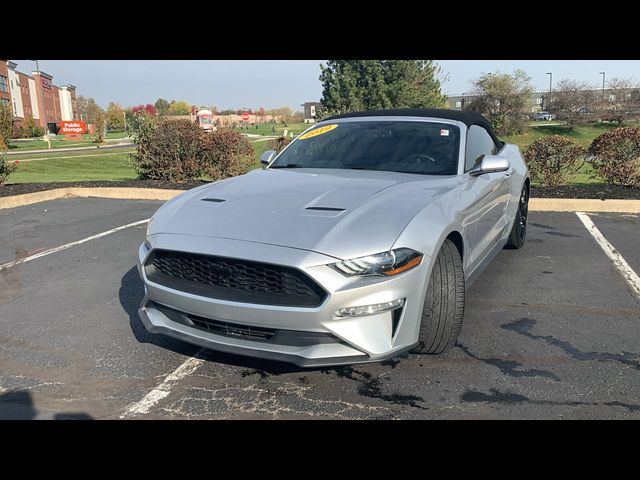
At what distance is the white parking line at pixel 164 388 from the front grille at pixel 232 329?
0.43 meters

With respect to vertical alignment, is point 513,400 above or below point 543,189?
below

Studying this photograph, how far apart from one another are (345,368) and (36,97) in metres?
99.6

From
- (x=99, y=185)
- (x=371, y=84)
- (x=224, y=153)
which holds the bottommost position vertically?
(x=99, y=185)

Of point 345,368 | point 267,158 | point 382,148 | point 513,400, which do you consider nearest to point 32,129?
point 267,158

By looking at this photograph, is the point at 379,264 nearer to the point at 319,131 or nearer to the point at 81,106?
the point at 319,131

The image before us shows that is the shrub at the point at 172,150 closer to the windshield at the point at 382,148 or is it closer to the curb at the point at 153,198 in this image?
the curb at the point at 153,198

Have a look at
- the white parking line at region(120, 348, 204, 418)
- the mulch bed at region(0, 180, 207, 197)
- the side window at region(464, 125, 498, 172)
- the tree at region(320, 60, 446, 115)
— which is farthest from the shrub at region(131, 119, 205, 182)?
the tree at region(320, 60, 446, 115)

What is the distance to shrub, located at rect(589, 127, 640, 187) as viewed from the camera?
9531 millimetres

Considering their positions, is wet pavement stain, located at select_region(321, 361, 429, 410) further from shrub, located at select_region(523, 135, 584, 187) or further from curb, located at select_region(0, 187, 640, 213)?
shrub, located at select_region(523, 135, 584, 187)

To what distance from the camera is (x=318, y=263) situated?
8.65 ft

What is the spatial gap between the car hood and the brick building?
62534 millimetres

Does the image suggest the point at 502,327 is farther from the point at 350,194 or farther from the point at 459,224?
the point at 350,194

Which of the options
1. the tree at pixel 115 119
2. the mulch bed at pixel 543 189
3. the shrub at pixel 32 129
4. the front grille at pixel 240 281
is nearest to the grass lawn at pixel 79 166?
the mulch bed at pixel 543 189
